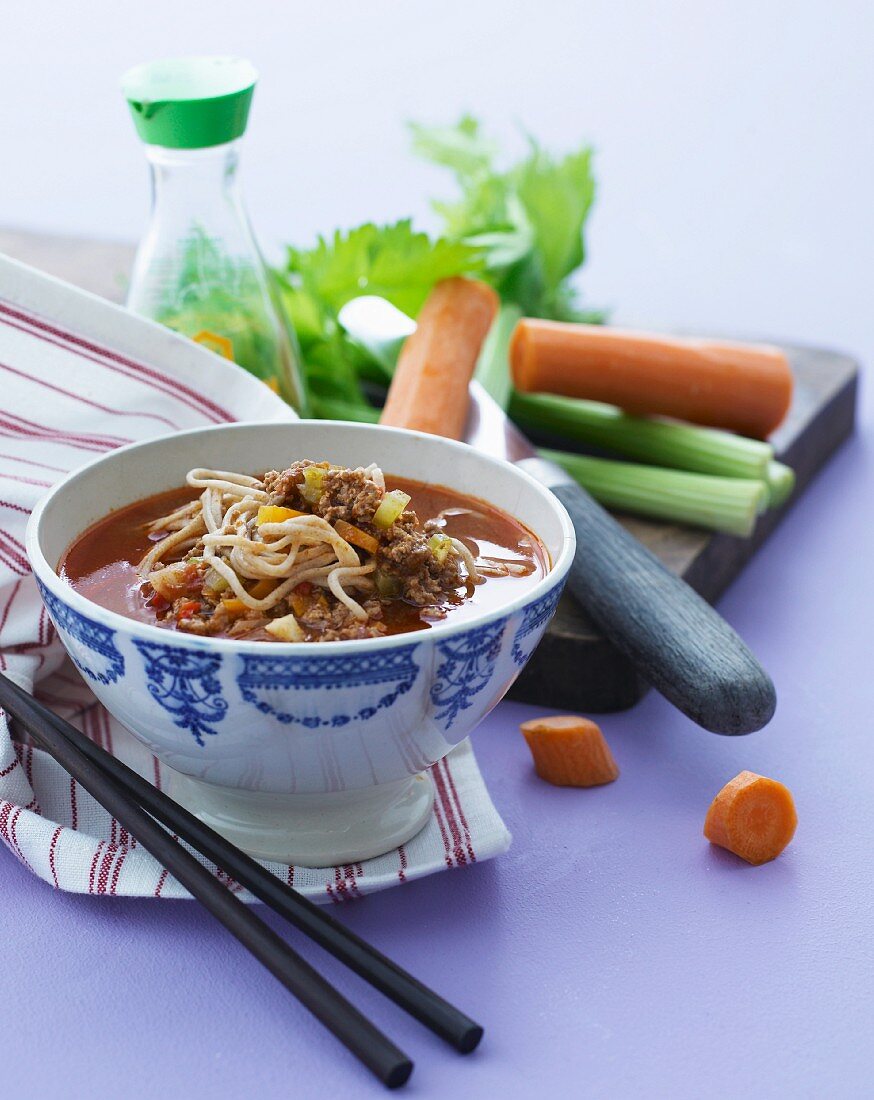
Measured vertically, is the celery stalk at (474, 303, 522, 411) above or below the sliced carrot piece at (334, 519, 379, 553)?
below

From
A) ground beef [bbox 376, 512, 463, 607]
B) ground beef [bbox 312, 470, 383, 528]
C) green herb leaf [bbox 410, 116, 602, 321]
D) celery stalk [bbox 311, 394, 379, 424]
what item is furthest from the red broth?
green herb leaf [bbox 410, 116, 602, 321]

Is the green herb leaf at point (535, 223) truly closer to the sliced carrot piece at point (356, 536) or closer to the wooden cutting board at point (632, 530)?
the wooden cutting board at point (632, 530)

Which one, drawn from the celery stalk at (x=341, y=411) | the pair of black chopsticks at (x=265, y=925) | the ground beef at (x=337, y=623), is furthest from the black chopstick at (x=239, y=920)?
the celery stalk at (x=341, y=411)

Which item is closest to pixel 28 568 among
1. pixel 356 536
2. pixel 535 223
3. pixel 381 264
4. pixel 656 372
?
pixel 356 536

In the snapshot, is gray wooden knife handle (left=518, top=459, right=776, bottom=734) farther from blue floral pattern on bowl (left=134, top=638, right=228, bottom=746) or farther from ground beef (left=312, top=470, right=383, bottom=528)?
blue floral pattern on bowl (left=134, top=638, right=228, bottom=746)

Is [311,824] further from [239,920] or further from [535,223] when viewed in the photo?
[535,223]

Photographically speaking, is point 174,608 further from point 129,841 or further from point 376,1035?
point 376,1035
